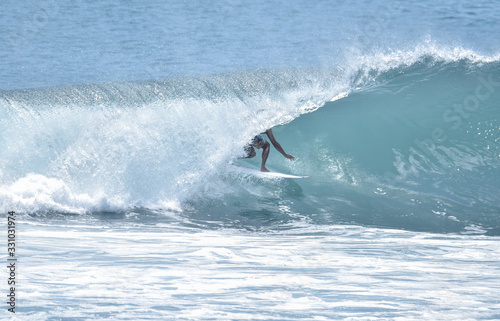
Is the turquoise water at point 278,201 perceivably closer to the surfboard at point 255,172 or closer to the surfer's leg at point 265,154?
the surfboard at point 255,172

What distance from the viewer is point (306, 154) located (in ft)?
26.8

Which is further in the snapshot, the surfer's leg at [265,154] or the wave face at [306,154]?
the surfer's leg at [265,154]

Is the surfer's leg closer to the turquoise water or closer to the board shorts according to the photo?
the board shorts

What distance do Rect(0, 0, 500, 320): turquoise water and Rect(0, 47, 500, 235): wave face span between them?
1.1 inches

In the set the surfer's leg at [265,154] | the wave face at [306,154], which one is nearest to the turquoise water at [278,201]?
the wave face at [306,154]

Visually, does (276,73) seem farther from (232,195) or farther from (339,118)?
(232,195)

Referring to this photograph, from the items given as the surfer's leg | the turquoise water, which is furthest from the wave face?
the surfer's leg

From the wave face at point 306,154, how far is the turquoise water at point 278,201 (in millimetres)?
27

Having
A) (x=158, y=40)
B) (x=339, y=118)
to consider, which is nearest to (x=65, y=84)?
(x=158, y=40)

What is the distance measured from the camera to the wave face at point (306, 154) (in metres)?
6.36

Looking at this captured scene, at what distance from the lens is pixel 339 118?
883 centimetres

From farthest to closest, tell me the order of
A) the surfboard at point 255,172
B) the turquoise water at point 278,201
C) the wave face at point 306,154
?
the surfboard at point 255,172, the wave face at point 306,154, the turquoise water at point 278,201

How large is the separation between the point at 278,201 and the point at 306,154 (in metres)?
1.60

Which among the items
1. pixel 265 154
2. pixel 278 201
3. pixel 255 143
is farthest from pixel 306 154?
pixel 278 201
